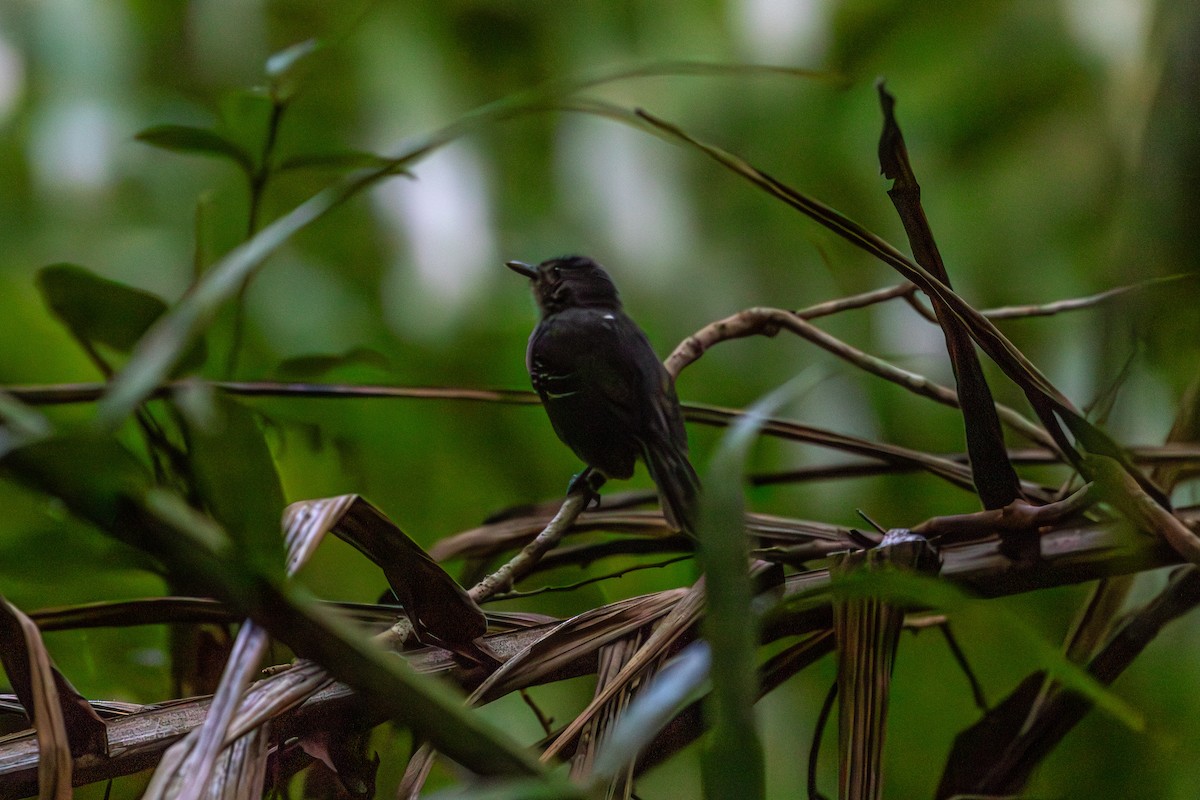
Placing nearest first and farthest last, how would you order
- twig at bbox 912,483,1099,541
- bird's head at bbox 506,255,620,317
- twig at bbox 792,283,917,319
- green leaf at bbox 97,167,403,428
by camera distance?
green leaf at bbox 97,167,403,428 < twig at bbox 912,483,1099,541 < twig at bbox 792,283,917,319 < bird's head at bbox 506,255,620,317

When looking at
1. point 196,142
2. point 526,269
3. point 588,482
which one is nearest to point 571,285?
point 526,269

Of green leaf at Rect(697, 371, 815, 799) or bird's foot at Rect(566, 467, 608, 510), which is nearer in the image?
green leaf at Rect(697, 371, 815, 799)

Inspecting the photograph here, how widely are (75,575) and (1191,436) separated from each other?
746 millimetres

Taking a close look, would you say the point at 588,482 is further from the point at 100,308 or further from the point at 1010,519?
the point at 100,308

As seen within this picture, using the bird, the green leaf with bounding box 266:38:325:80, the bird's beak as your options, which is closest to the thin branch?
the bird

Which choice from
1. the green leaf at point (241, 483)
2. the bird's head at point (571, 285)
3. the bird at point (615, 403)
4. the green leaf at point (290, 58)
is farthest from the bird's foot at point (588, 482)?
the green leaf at point (290, 58)

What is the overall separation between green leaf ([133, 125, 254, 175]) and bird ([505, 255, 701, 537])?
34 centimetres

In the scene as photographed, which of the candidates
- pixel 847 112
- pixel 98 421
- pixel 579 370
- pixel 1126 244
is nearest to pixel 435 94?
pixel 847 112

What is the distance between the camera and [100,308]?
694 millimetres

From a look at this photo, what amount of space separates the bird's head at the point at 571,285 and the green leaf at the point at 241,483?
1.02 ft

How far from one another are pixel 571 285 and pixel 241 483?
377mm

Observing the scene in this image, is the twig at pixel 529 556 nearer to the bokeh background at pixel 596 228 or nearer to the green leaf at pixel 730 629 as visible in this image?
the bokeh background at pixel 596 228

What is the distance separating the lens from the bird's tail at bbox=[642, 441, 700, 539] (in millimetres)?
480

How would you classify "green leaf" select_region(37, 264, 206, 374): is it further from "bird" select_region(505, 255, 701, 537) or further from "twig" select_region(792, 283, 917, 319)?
"twig" select_region(792, 283, 917, 319)
